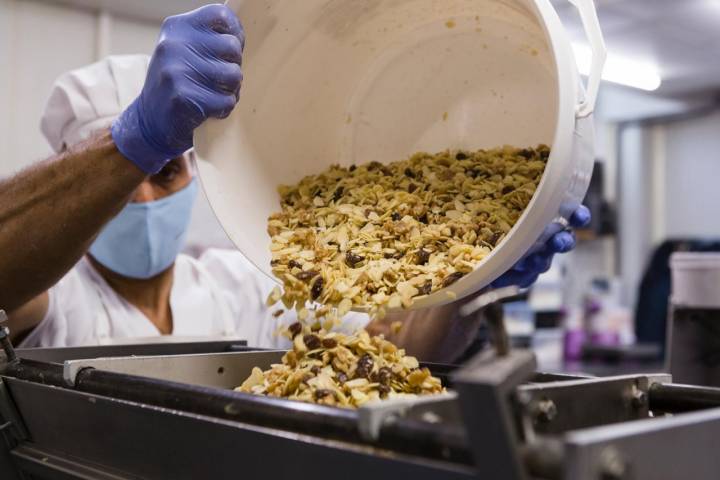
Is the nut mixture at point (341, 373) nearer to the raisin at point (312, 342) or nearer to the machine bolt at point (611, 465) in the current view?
the raisin at point (312, 342)

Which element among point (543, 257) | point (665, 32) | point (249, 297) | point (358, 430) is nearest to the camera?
point (358, 430)

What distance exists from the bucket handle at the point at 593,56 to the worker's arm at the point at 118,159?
51cm

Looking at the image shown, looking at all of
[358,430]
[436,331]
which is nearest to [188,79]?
[358,430]

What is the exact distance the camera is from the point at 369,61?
1.39 m

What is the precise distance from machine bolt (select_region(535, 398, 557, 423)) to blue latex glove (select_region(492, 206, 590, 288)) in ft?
1.45

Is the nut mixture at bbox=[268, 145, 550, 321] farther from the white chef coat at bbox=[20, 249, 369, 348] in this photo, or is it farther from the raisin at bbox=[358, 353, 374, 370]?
the white chef coat at bbox=[20, 249, 369, 348]

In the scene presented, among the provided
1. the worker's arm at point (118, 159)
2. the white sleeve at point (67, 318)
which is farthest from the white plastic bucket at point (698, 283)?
the white sleeve at point (67, 318)

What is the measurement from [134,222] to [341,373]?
3.08 ft

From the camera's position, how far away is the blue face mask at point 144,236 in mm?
1734

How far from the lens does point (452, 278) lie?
995mm

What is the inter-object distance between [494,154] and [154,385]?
2.23ft

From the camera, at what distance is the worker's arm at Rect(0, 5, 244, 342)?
1.11 m

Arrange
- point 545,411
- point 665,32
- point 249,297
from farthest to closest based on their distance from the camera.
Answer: point 665,32 → point 249,297 → point 545,411

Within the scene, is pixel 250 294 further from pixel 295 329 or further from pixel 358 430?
Answer: pixel 358 430
